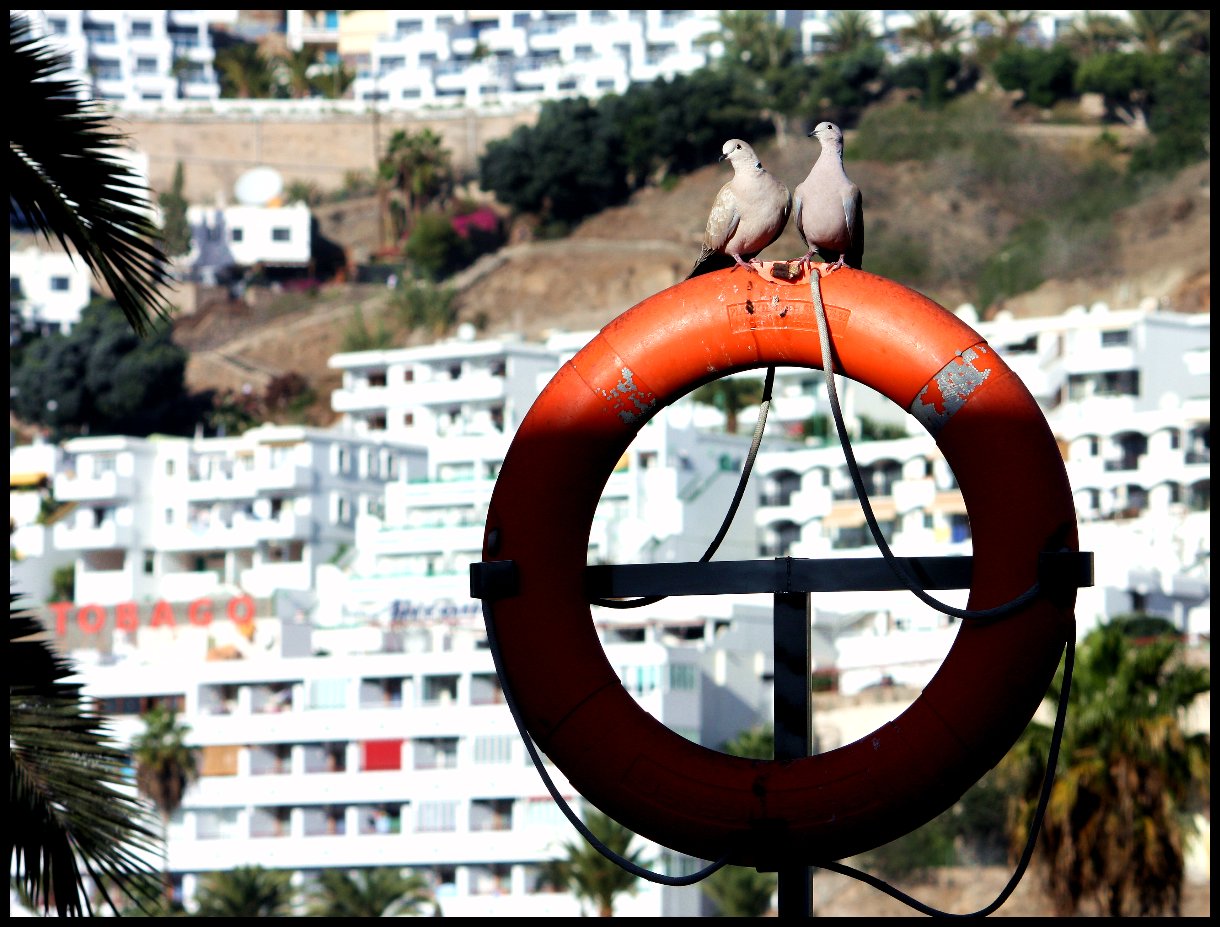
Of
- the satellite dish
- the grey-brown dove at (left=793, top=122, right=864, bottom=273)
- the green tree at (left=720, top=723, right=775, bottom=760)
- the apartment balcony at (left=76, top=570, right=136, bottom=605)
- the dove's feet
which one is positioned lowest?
the green tree at (left=720, top=723, right=775, bottom=760)

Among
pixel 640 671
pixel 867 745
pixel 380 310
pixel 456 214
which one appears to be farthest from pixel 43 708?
pixel 456 214

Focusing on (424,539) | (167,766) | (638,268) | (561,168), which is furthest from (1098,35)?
(167,766)

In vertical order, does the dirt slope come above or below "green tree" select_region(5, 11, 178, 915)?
above

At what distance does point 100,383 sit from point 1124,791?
63.2 m

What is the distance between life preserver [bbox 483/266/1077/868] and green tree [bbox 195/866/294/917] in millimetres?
32739

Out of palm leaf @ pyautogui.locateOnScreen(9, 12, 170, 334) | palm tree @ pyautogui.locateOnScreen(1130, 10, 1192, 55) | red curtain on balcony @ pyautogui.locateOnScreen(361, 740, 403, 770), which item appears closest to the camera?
palm leaf @ pyautogui.locateOnScreen(9, 12, 170, 334)

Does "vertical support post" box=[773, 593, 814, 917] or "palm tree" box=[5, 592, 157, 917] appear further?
"palm tree" box=[5, 592, 157, 917]

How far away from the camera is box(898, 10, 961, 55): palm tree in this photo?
4023 inches

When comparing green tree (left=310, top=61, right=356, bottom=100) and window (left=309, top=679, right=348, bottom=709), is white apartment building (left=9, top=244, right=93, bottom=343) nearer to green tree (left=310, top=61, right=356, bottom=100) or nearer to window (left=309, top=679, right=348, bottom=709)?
green tree (left=310, top=61, right=356, bottom=100)

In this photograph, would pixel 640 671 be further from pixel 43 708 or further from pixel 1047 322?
→ pixel 43 708

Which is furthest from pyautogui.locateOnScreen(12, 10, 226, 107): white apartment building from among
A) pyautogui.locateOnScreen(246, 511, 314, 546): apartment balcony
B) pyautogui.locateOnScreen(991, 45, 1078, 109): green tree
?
pyautogui.locateOnScreen(246, 511, 314, 546): apartment balcony

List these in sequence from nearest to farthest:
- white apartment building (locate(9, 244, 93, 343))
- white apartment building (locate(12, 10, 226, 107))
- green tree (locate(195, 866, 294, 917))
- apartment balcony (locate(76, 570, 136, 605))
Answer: green tree (locate(195, 866, 294, 917))
apartment balcony (locate(76, 570, 136, 605))
white apartment building (locate(9, 244, 93, 343))
white apartment building (locate(12, 10, 226, 107))

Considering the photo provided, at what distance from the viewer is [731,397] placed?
70.0 metres

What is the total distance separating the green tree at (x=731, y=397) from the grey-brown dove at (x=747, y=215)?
61345mm
